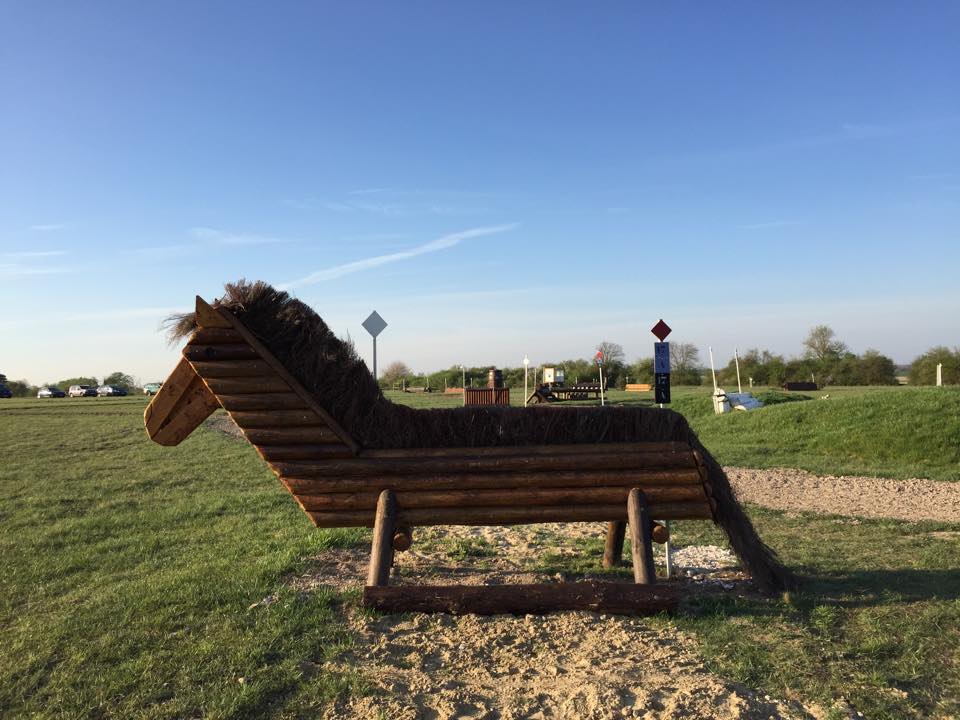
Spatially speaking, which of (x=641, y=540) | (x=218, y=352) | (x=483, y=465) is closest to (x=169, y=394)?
(x=218, y=352)

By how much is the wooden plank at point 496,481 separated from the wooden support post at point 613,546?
4.11 ft

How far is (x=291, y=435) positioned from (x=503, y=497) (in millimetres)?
1582

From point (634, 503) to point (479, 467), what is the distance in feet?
3.71

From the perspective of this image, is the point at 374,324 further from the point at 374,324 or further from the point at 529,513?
the point at 529,513

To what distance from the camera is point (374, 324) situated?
56.9 feet

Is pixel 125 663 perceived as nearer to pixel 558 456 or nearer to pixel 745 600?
pixel 558 456

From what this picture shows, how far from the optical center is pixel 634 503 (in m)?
4.62

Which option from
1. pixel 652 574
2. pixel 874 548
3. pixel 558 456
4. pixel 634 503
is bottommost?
pixel 874 548

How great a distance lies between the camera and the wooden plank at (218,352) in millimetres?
4539

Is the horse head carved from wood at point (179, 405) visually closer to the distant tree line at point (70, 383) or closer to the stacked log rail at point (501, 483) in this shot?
the stacked log rail at point (501, 483)

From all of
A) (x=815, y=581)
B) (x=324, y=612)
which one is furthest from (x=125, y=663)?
(x=815, y=581)

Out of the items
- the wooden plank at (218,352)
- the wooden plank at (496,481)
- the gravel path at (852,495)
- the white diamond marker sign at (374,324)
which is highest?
the white diamond marker sign at (374,324)

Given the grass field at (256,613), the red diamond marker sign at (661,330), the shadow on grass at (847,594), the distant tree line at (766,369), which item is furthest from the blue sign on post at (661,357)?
the distant tree line at (766,369)

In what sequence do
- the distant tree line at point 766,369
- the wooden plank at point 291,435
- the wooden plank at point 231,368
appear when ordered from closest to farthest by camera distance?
1. the wooden plank at point 231,368
2. the wooden plank at point 291,435
3. the distant tree line at point 766,369
